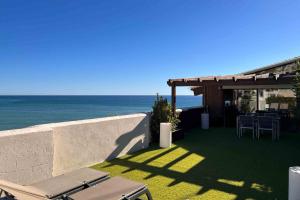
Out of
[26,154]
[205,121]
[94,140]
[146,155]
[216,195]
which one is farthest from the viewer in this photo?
[205,121]

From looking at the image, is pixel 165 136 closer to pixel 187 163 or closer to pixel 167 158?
pixel 167 158

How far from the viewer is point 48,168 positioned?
4.99 m

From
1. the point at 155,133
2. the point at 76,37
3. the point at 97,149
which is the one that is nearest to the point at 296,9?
the point at 155,133

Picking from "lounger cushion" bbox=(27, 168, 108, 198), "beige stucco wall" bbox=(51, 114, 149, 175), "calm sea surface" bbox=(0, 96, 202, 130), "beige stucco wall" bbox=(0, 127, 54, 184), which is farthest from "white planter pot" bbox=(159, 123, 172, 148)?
"lounger cushion" bbox=(27, 168, 108, 198)

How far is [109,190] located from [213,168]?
11.6 feet

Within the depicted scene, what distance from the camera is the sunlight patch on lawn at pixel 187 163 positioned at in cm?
590

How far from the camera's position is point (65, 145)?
5.64 metres

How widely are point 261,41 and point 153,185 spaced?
1527 cm

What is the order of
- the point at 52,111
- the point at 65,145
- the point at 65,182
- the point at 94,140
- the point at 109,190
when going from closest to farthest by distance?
the point at 109,190
the point at 65,182
the point at 65,145
the point at 94,140
the point at 52,111

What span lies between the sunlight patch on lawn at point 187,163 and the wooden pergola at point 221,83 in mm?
3146

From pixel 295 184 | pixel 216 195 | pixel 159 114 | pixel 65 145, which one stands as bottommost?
pixel 216 195

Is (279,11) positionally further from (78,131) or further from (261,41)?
(78,131)

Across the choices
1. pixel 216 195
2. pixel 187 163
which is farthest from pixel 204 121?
A: pixel 216 195

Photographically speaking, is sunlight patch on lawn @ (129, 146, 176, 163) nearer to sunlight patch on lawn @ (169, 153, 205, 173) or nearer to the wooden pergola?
sunlight patch on lawn @ (169, 153, 205, 173)
